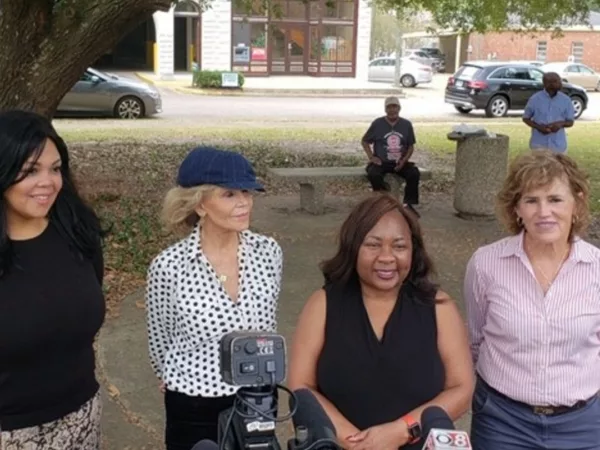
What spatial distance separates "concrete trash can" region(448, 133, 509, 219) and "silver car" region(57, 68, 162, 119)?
11.6m

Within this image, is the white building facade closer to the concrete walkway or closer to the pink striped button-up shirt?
the concrete walkway

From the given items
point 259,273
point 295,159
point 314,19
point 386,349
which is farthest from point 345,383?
point 314,19

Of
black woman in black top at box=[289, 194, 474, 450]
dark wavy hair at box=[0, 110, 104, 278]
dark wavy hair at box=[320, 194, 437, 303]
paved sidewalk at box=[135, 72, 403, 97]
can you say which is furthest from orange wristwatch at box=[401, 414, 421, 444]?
paved sidewalk at box=[135, 72, 403, 97]

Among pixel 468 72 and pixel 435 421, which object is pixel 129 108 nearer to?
pixel 468 72

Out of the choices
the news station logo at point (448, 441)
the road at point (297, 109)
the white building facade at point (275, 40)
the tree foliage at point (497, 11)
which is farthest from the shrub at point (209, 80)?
the news station logo at point (448, 441)

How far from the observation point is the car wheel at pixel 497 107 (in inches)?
921

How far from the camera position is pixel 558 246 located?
8.39 feet

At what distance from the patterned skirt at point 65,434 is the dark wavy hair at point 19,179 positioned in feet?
1.58

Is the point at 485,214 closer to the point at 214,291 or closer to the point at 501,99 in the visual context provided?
the point at 214,291

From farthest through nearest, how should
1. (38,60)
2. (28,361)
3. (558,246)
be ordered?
(38,60) < (558,246) < (28,361)

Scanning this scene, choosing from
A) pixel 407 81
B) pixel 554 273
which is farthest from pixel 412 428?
pixel 407 81

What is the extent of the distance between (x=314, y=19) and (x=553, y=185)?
3542cm

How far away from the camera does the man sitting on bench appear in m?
9.43

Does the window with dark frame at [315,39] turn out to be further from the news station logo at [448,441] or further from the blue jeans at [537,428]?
the news station logo at [448,441]
